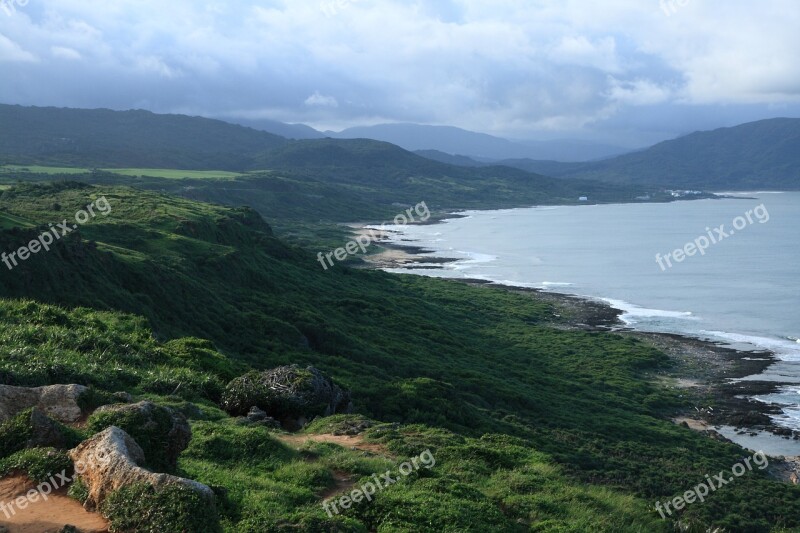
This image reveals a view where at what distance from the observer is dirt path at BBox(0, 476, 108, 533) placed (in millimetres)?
10852

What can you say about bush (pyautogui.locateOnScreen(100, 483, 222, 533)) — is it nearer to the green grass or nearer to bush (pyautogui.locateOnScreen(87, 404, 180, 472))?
bush (pyautogui.locateOnScreen(87, 404, 180, 472))

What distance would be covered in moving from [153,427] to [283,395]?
8.24 meters

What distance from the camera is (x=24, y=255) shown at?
33.2m

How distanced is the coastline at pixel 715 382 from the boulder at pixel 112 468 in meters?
30.8

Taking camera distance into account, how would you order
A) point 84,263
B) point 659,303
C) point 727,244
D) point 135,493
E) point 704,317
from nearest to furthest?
1. point 135,493
2. point 84,263
3. point 704,317
4. point 659,303
5. point 727,244

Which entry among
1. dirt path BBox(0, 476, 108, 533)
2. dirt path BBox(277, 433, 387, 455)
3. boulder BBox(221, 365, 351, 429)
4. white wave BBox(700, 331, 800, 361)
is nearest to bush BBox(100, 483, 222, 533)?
dirt path BBox(0, 476, 108, 533)

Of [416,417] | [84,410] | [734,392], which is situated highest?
[84,410]

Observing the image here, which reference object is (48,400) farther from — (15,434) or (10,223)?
(10,223)

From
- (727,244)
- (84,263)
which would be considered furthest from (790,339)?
(727,244)

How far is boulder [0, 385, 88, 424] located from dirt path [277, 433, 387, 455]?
4967 millimetres

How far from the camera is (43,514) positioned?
37.0ft

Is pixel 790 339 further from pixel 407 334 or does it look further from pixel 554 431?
pixel 554 431

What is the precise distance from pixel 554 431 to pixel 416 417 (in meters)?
8.89

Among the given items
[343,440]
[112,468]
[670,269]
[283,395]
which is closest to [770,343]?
[670,269]
